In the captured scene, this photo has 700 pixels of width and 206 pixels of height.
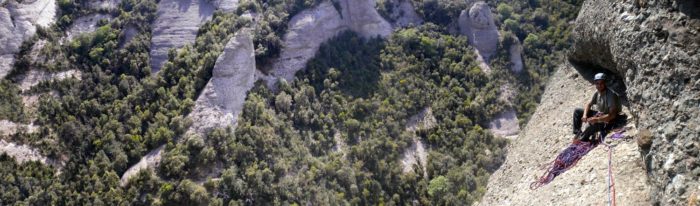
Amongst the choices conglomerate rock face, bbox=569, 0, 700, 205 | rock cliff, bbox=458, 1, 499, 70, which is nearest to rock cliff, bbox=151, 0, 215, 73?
rock cliff, bbox=458, 1, 499, 70

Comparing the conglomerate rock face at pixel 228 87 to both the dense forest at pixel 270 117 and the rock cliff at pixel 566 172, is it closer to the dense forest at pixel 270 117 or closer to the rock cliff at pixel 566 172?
the dense forest at pixel 270 117

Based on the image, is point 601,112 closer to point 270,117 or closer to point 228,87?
point 270,117

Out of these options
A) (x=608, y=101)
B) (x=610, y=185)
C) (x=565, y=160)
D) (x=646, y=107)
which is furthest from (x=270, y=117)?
(x=646, y=107)

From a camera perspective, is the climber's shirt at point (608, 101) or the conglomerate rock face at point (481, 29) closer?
the climber's shirt at point (608, 101)

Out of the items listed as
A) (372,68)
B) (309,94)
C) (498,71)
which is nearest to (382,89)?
(372,68)

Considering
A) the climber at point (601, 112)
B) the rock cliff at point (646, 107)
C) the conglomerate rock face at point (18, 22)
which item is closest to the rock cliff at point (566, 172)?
the rock cliff at point (646, 107)
